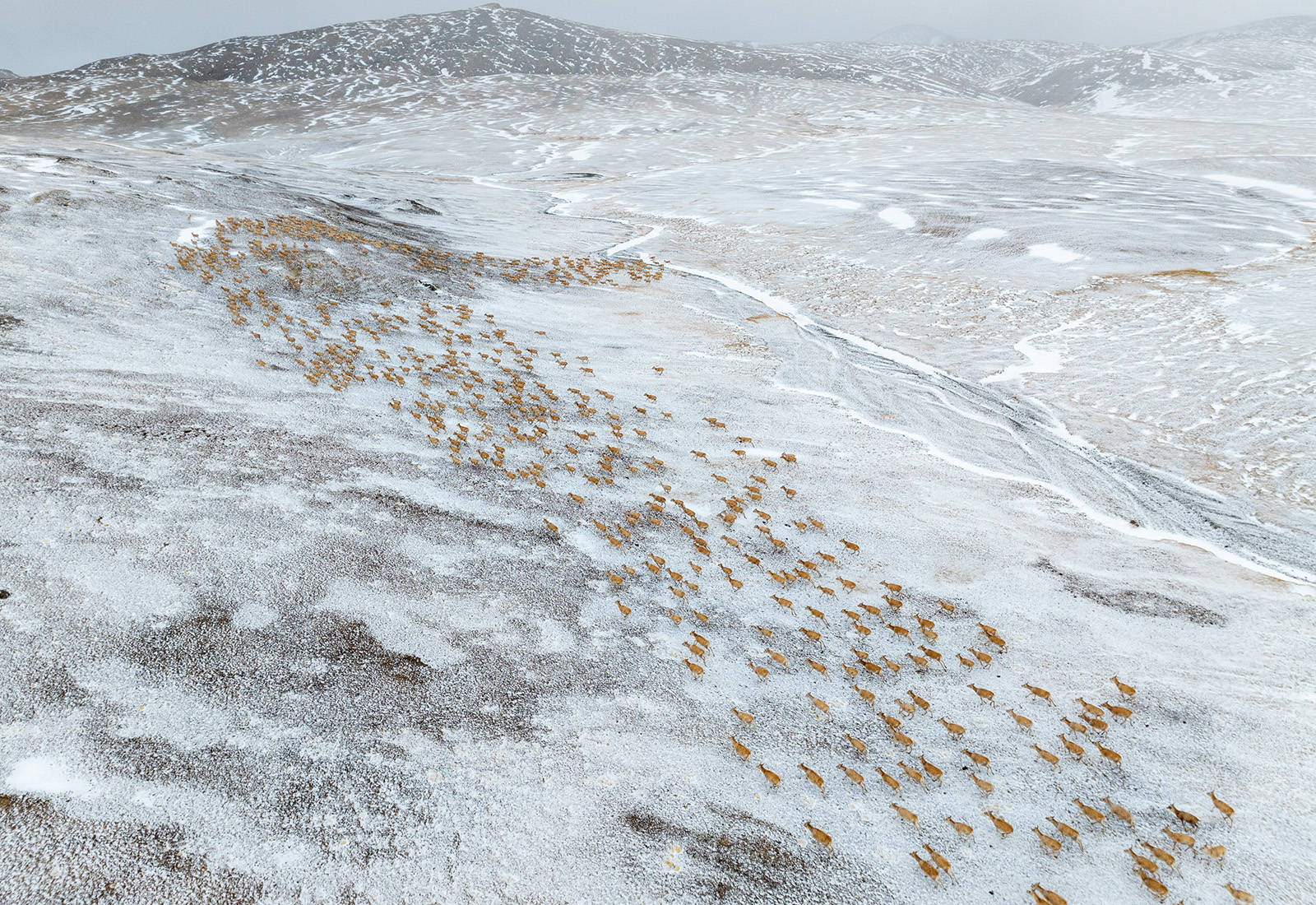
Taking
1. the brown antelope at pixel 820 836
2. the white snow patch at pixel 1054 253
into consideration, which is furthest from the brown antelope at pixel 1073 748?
the white snow patch at pixel 1054 253

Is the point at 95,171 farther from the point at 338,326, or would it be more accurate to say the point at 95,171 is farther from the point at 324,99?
the point at 324,99

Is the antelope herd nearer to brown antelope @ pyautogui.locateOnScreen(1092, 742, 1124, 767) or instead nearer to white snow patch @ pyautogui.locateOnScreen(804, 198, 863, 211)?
brown antelope @ pyautogui.locateOnScreen(1092, 742, 1124, 767)

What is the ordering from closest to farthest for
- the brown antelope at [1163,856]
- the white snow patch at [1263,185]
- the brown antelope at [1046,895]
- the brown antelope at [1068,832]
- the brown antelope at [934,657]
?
the brown antelope at [1046,895]
the brown antelope at [1163,856]
the brown antelope at [1068,832]
the brown antelope at [934,657]
the white snow patch at [1263,185]

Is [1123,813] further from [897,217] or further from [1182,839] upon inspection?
[897,217]

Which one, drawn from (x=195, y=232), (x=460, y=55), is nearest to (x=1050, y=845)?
(x=195, y=232)

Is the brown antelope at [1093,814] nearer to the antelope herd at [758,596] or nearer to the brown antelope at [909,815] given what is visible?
the antelope herd at [758,596]

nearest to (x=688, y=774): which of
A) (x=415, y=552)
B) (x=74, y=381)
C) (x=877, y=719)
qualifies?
(x=877, y=719)
